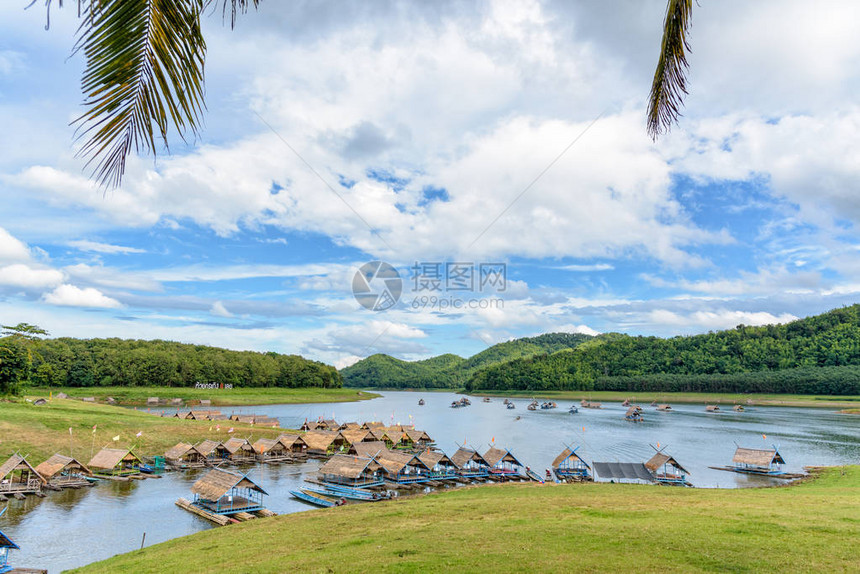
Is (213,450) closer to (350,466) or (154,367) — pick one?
(350,466)

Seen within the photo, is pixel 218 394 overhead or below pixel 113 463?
overhead

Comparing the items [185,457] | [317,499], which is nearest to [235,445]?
[185,457]

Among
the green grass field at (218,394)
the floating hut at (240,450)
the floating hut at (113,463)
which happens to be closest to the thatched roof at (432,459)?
the floating hut at (240,450)

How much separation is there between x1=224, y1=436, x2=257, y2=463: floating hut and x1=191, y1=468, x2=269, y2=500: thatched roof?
16595mm

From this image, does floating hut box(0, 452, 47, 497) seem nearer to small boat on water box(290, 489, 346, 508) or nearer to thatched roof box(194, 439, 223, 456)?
thatched roof box(194, 439, 223, 456)

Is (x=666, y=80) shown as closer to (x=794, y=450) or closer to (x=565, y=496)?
(x=565, y=496)

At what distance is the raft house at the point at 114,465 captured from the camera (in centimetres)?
3897

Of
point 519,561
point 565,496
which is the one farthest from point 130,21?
point 565,496

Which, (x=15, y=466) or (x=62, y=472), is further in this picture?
(x=62, y=472)

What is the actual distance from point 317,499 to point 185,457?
1886 cm

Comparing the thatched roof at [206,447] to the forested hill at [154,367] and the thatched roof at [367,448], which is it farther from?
the forested hill at [154,367]

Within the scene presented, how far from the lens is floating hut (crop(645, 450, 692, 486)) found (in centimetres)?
3900

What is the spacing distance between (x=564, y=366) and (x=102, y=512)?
546ft

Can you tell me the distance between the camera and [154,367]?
12275 cm
